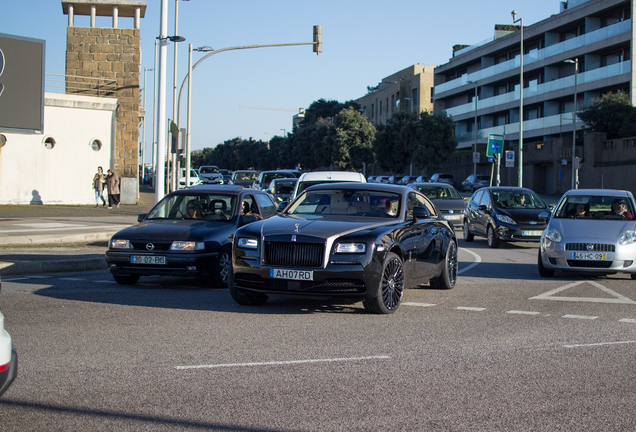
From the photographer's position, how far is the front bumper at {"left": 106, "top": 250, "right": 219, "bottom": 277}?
10281 mm

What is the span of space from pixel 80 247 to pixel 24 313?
850 cm

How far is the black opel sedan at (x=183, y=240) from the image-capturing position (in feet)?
33.9

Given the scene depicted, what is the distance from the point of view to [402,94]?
99062mm

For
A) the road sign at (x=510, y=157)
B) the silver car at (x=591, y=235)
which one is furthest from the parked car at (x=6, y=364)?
the road sign at (x=510, y=157)

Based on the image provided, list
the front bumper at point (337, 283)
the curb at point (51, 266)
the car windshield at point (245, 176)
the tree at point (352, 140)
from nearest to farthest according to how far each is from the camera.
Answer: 1. the front bumper at point (337, 283)
2. the curb at point (51, 266)
3. the car windshield at point (245, 176)
4. the tree at point (352, 140)

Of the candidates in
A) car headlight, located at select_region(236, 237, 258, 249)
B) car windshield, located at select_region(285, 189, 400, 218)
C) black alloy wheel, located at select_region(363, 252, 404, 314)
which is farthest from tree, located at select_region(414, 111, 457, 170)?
car headlight, located at select_region(236, 237, 258, 249)

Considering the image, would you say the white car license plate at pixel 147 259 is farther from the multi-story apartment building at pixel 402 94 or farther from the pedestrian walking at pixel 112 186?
the multi-story apartment building at pixel 402 94

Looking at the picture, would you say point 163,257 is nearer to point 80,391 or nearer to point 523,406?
point 80,391

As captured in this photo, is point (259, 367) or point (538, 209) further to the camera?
point (538, 209)

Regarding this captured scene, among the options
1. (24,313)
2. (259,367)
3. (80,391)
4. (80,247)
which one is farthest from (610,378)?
(80,247)

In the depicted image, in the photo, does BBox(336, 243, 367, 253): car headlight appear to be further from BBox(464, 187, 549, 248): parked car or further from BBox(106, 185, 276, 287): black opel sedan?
BBox(464, 187, 549, 248): parked car

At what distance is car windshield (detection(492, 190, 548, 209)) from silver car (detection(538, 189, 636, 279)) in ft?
19.9

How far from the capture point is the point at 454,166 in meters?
78.2

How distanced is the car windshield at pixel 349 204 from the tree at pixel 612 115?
4560 cm
